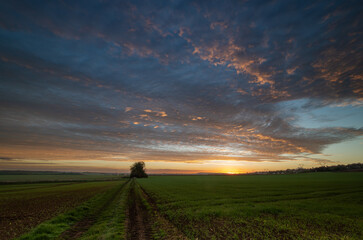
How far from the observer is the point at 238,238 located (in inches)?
465

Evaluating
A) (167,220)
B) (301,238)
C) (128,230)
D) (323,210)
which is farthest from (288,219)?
(128,230)

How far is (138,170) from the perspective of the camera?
16562 cm

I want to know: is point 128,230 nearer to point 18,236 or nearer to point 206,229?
point 206,229

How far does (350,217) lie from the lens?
17.8m

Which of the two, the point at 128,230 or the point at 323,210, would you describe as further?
the point at 323,210

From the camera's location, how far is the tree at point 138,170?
164400mm

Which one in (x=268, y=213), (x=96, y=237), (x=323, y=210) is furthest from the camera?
(x=323, y=210)

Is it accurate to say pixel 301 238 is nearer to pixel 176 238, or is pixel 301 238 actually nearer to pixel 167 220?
pixel 176 238

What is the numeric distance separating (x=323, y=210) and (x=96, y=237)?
24.8 meters

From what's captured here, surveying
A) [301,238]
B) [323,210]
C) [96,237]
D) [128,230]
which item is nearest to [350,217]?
[323,210]

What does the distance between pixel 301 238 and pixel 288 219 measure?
17.4 ft

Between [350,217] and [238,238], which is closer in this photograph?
[238,238]

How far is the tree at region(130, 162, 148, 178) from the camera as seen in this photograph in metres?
164

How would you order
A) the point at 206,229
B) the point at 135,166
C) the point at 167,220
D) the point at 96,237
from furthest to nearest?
the point at 135,166
the point at 167,220
the point at 206,229
the point at 96,237
